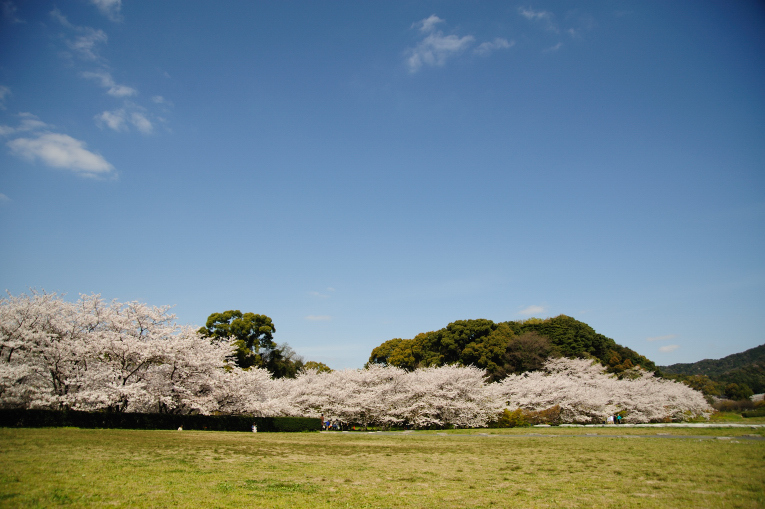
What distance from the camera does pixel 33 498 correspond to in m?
5.89

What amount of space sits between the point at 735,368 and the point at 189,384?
107754 millimetres

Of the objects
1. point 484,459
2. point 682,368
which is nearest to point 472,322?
point 484,459

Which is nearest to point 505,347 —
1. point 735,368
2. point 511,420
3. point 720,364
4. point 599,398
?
point 599,398

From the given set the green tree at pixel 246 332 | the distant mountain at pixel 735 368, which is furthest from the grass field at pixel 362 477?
the distant mountain at pixel 735 368

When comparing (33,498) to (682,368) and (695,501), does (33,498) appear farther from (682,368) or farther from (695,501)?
(682,368)

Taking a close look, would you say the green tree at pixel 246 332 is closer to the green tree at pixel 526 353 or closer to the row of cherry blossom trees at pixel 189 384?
the row of cherry blossom trees at pixel 189 384

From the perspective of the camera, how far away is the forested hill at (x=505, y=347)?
49.3 m

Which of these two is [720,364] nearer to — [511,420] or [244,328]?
[511,420]

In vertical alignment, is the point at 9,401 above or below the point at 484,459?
above

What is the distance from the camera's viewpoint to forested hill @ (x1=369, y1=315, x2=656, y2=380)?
49312 millimetres

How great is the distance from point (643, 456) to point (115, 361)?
24259 mm

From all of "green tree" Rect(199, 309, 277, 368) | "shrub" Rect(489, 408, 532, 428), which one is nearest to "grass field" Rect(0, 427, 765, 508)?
"shrub" Rect(489, 408, 532, 428)

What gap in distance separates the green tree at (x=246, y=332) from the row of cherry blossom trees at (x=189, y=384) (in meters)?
8.99

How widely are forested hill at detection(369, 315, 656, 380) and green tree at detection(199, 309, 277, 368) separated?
19810 mm
